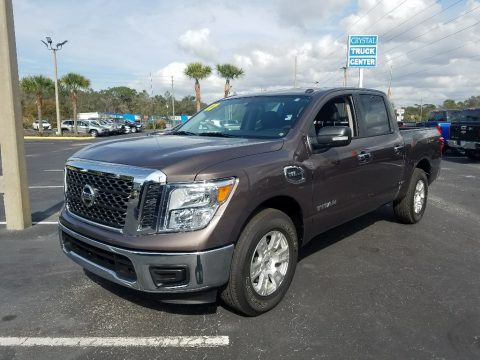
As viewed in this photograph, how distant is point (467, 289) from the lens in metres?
3.87

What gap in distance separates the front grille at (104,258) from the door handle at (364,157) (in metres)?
2.74

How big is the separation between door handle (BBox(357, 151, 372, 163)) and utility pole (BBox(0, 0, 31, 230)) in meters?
4.83

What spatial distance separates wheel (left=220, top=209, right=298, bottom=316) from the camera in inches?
119

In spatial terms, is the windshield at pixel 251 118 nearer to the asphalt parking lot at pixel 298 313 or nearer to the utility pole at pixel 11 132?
the asphalt parking lot at pixel 298 313

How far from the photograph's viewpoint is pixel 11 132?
5746 millimetres

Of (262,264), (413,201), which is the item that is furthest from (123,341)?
(413,201)

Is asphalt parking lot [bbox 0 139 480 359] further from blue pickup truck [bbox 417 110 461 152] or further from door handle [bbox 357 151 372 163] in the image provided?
blue pickup truck [bbox 417 110 461 152]

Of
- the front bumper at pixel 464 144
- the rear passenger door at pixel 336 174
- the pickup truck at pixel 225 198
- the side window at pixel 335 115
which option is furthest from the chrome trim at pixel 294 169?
the front bumper at pixel 464 144

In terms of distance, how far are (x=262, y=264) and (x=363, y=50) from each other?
15.5m

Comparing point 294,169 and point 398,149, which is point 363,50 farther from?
point 294,169

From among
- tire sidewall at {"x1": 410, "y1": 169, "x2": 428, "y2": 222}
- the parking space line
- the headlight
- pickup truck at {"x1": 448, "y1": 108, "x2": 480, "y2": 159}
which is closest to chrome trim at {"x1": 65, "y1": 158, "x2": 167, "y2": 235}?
the headlight

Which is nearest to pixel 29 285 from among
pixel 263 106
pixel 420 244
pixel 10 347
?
pixel 10 347

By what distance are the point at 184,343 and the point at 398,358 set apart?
60.8 inches

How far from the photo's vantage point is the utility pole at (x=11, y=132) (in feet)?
18.5
